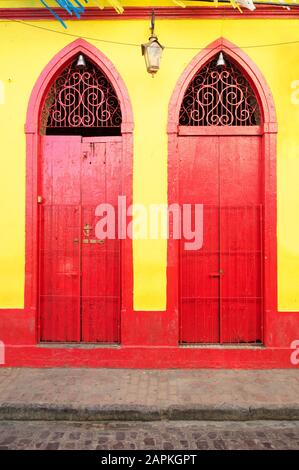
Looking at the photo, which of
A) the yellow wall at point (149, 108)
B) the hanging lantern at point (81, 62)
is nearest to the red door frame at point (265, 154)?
the yellow wall at point (149, 108)

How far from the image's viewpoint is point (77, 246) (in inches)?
250

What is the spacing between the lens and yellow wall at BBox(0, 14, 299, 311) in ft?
20.2

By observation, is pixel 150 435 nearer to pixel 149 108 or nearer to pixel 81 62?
pixel 149 108

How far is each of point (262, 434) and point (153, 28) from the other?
5.19 metres

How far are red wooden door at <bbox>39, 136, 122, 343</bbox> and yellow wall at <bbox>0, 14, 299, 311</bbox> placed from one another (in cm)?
36

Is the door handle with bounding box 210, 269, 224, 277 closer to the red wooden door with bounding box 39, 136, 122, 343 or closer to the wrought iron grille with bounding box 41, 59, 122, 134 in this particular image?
the red wooden door with bounding box 39, 136, 122, 343

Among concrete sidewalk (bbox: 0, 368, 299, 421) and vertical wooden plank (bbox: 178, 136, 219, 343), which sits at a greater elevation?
vertical wooden plank (bbox: 178, 136, 219, 343)

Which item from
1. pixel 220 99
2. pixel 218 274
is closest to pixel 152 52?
pixel 220 99

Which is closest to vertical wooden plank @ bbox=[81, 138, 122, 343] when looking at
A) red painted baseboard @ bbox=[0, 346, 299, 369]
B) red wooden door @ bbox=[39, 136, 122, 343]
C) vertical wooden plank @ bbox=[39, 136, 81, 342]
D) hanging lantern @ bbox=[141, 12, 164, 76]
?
red wooden door @ bbox=[39, 136, 122, 343]

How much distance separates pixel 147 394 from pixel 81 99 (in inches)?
163

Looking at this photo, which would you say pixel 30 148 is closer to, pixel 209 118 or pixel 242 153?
pixel 209 118

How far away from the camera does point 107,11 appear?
242 inches

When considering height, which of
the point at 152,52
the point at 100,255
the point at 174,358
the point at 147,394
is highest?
the point at 152,52

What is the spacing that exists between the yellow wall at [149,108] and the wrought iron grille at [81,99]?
1.05 ft
